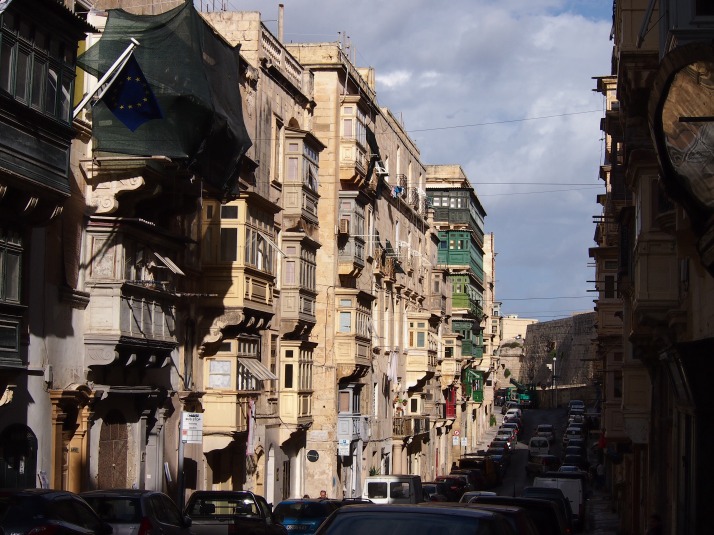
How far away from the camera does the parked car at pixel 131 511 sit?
16672mm

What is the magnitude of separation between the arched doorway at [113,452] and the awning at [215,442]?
5.78 m

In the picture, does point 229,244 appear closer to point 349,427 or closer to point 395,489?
point 395,489

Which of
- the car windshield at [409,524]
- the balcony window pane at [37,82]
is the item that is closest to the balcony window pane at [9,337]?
the balcony window pane at [37,82]

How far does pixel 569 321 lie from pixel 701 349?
476 ft

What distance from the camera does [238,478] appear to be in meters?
36.7

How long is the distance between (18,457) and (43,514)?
897 centimetres

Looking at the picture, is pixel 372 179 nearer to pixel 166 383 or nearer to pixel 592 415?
pixel 166 383

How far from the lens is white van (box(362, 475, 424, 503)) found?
117 feet

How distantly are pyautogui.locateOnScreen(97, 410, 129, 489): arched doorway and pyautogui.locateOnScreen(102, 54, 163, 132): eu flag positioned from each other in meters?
6.86

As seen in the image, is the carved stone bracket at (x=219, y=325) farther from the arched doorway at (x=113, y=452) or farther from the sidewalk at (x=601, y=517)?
the sidewalk at (x=601, y=517)

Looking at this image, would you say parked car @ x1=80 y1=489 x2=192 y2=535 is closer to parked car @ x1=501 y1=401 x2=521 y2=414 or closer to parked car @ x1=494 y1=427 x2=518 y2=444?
parked car @ x1=494 y1=427 x2=518 y2=444

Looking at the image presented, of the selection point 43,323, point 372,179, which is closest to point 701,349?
point 43,323

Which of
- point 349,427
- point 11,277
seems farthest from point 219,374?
point 349,427

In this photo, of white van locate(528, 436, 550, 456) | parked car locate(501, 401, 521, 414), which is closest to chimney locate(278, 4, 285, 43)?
white van locate(528, 436, 550, 456)
